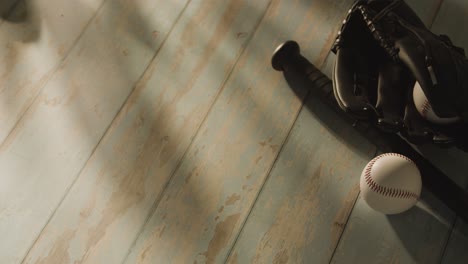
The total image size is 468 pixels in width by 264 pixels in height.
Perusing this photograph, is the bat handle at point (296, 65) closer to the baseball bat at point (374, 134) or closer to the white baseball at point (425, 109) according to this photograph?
the baseball bat at point (374, 134)

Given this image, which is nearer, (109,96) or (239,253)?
(239,253)

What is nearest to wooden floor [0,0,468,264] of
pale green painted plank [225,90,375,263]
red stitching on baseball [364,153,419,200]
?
pale green painted plank [225,90,375,263]

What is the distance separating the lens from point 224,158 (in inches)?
48.2

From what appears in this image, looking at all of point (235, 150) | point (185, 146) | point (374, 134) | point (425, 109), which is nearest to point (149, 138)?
point (185, 146)

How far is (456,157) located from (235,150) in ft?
1.71

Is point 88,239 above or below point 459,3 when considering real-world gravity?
below

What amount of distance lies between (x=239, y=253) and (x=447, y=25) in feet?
2.59

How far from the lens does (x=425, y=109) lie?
1036 mm

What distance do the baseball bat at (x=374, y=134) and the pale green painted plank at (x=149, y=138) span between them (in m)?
0.15

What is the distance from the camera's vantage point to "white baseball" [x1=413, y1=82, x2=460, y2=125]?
3.34ft

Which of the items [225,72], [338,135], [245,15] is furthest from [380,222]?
[245,15]

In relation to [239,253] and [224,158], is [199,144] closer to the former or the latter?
[224,158]

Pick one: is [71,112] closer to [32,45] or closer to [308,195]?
[32,45]

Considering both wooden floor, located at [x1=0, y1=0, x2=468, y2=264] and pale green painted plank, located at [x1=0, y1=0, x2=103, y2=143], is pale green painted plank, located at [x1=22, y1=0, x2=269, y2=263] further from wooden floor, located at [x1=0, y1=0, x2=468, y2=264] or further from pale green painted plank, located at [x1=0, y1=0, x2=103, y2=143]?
pale green painted plank, located at [x1=0, y1=0, x2=103, y2=143]
